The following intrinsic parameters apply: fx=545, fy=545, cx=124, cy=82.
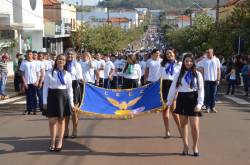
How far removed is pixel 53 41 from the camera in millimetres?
61406

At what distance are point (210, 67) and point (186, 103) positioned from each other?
6.52 metres

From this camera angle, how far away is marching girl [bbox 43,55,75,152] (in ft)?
32.9

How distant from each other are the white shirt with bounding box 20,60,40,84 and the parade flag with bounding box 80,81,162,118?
422 cm

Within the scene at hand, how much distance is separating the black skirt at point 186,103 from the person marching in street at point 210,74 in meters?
6.36

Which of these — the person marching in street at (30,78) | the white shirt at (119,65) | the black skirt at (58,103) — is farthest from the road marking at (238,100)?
the black skirt at (58,103)

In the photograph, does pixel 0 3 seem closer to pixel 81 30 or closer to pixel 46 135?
pixel 81 30

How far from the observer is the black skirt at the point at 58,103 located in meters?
10.0

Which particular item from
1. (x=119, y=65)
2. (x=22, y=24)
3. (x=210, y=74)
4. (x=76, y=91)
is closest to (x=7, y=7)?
(x=22, y=24)

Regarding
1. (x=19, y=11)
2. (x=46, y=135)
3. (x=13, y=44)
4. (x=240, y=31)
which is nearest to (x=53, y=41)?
(x=19, y=11)

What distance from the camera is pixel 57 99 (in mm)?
10062

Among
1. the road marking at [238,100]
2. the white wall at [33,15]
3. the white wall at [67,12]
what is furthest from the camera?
the white wall at [67,12]

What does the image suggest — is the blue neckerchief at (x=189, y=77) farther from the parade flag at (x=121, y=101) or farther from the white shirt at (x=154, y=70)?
the white shirt at (x=154, y=70)

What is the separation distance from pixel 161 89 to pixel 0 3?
115 ft

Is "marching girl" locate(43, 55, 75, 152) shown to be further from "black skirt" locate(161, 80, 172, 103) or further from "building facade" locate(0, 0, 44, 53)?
"building facade" locate(0, 0, 44, 53)
